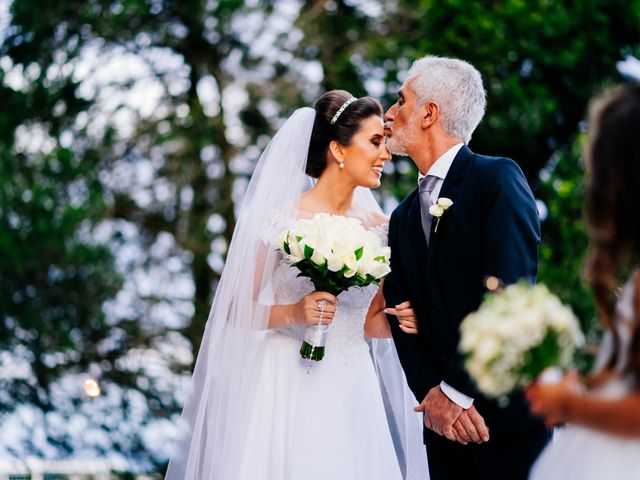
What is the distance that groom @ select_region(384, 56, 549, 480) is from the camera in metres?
3.50

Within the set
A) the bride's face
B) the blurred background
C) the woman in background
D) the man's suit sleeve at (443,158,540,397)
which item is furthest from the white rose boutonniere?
the blurred background

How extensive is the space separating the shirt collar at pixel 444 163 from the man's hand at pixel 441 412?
0.91m

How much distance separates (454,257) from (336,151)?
1312mm

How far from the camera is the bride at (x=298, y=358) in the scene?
4.30 m

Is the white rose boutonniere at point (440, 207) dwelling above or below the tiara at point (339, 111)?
below

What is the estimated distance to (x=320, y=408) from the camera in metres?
4.39

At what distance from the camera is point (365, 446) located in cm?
441

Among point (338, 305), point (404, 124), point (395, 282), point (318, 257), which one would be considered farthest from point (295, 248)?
point (404, 124)

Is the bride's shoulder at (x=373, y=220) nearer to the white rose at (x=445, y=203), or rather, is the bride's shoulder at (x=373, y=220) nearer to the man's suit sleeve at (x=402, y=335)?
the man's suit sleeve at (x=402, y=335)

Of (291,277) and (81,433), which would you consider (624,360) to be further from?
(81,433)

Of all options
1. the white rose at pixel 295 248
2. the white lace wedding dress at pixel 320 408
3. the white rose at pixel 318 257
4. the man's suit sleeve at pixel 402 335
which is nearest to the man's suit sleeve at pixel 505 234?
the man's suit sleeve at pixel 402 335

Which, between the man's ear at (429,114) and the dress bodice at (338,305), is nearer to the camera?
the man's ear at (429,114)

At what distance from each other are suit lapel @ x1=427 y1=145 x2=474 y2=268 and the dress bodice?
0.86 metres

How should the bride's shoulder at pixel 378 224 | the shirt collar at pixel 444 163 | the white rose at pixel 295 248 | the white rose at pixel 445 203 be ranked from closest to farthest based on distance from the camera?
the white rose at pixel 445 203 → the shirt collar at pixel 444 163 → the white rose at pixel 295 248 → the bride's shoulder at pixel 378 224
